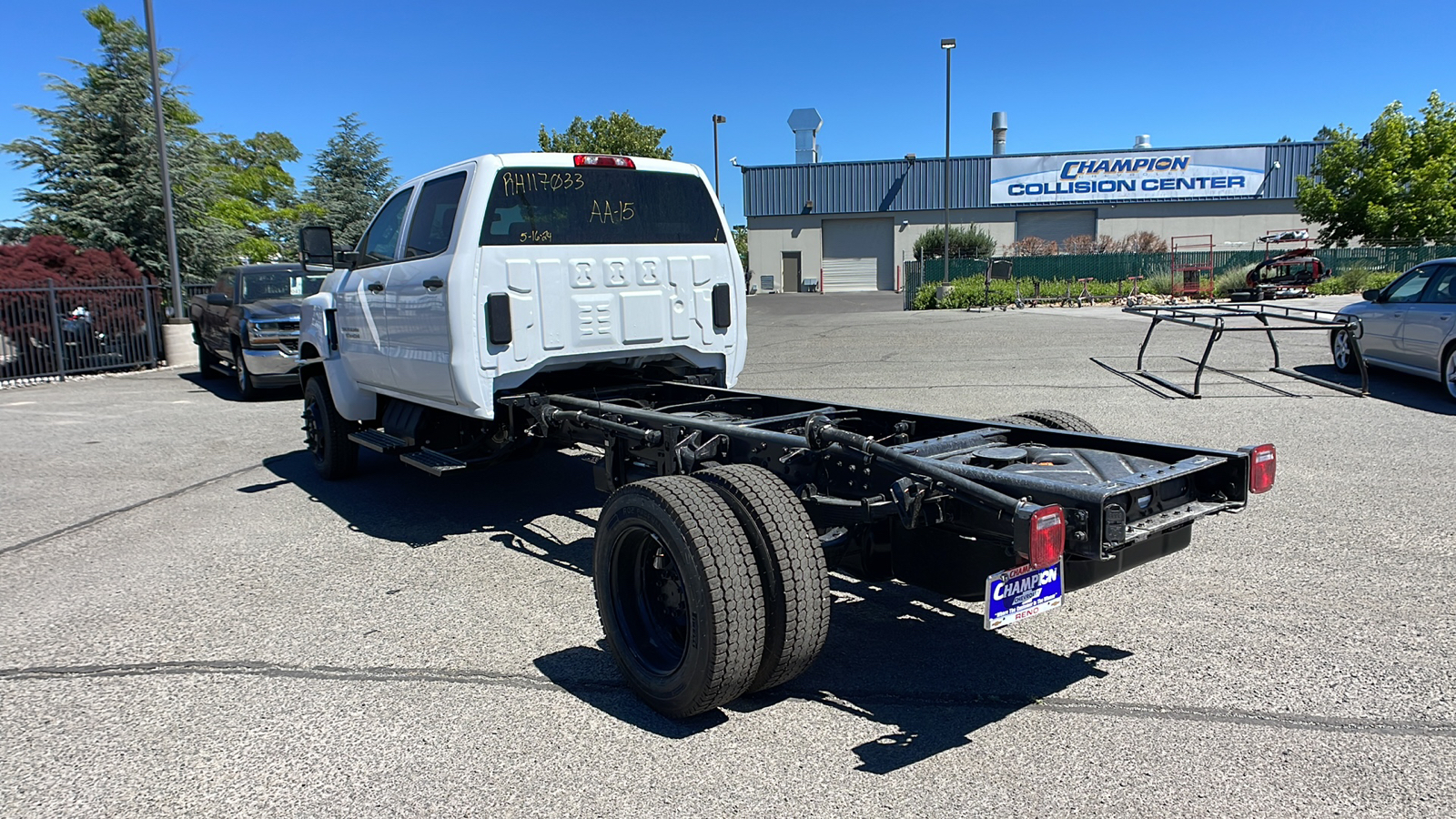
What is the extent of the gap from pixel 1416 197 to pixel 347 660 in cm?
3967

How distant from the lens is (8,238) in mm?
24469

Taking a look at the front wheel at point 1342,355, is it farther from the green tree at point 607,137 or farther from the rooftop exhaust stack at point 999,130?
the rooftop exhaust stack at point 999,130

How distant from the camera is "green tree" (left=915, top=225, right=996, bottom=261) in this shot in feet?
163

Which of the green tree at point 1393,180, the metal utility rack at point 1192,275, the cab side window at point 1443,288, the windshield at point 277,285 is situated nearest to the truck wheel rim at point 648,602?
the cab side window at point 1443,288

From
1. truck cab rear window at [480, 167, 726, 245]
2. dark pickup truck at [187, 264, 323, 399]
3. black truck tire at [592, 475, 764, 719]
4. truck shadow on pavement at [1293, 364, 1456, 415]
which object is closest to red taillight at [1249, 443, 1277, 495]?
black truck tire at [592, 475, 764, 719]

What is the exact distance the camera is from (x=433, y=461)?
6004mm

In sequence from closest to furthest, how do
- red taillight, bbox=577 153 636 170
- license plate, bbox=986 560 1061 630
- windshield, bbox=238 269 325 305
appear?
license plate, bbox=986 560 1061 630 < red taillight, bbox=577 153 636 170 < windshield, bbox=238 269 325 305

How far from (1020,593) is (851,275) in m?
55.3

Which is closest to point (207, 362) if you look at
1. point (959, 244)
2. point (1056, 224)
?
point (959, 244)

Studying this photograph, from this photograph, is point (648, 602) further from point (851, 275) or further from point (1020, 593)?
point (851, 275)

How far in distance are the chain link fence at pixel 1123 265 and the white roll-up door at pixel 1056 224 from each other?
52.1 feet

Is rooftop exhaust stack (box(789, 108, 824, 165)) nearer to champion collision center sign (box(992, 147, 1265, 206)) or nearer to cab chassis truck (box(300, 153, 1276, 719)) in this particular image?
champion collision center sign (box(992, 147, 1265, 206))

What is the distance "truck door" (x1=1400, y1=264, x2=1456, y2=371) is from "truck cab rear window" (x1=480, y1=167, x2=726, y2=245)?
8631mm

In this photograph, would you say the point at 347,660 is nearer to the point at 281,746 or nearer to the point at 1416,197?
the point at 281,746
